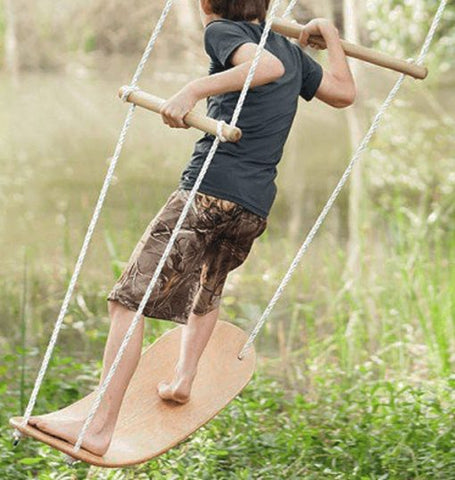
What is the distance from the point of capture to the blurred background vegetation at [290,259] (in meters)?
3.76

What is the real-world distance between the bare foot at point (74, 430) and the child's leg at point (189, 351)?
34 cm

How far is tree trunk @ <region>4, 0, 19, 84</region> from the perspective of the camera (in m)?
14.7

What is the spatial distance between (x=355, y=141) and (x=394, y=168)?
3.00ft

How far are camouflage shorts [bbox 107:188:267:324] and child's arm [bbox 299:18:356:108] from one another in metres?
0.38

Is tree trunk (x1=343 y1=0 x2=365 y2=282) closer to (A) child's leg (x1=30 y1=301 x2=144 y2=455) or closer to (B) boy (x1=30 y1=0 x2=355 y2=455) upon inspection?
(B) boy (x1=30 y1=0 x2=355 y2=455)

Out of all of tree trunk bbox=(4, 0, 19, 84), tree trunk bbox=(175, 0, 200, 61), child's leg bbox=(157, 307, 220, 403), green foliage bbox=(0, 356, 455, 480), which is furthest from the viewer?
tree trunk bbox=(4, 0, 19, 84)

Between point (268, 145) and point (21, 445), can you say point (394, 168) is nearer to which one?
point (21, 445)

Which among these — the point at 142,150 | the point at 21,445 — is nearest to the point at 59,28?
the point at 142,150

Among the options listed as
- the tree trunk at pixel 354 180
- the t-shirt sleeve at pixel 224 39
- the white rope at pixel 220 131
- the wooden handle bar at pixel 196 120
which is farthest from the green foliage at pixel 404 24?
the white rope at pixel 220 131

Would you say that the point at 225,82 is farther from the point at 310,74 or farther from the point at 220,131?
the point at 310,74

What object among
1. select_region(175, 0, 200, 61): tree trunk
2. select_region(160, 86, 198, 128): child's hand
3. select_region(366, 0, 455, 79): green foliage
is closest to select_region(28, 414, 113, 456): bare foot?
select_region(160, 86, 198, 128): child's hand

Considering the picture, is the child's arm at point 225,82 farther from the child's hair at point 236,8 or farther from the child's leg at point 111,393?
the child's leg at point 111,393

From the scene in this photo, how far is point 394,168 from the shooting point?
8.99 meters

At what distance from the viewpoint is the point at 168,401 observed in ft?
11.1
